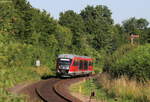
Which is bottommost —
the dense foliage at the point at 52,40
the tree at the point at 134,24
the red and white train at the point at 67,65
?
the red and white train at the point at 67,65

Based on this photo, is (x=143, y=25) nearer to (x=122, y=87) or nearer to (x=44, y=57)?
(x=44, y=57)

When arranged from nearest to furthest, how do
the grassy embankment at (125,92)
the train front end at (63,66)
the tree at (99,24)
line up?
the grassy embankment at (125,92), the train front end at (63,66), the tree at (99,24)

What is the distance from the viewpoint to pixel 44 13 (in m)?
63.7

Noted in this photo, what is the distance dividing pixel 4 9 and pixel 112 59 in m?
22.3

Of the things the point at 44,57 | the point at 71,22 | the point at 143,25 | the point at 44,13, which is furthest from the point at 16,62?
the point at 143,25

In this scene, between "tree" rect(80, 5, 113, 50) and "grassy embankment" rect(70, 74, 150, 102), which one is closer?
"grassy embankment" rect(70, 74, 150, 102)

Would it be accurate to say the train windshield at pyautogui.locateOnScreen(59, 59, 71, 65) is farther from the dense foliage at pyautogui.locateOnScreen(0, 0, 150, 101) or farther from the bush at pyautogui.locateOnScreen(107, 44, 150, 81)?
the bush at pyautogui.locateOnScreen(107, 44, 150, 81)

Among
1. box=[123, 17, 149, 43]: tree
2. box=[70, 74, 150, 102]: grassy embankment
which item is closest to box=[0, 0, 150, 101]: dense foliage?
box=[70, 74, 150, 102]: grassy embankment

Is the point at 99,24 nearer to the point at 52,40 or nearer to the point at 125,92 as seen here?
the point at 52,40

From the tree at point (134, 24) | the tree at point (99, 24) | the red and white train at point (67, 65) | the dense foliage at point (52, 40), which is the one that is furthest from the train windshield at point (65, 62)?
the tree at point (134, 24)

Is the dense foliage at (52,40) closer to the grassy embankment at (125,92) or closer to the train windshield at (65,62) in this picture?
the grassy embankment at (125,92)

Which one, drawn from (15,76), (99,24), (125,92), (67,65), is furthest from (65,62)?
(99,24)

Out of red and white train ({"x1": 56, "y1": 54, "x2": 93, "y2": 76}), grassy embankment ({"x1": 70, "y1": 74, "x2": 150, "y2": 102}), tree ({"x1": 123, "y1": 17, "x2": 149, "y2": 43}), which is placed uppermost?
tree ({"x1": 123, "y1": 17, "x2": 149, "y2": 43})

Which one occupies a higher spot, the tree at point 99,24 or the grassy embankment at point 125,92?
the tree at point 99,24
